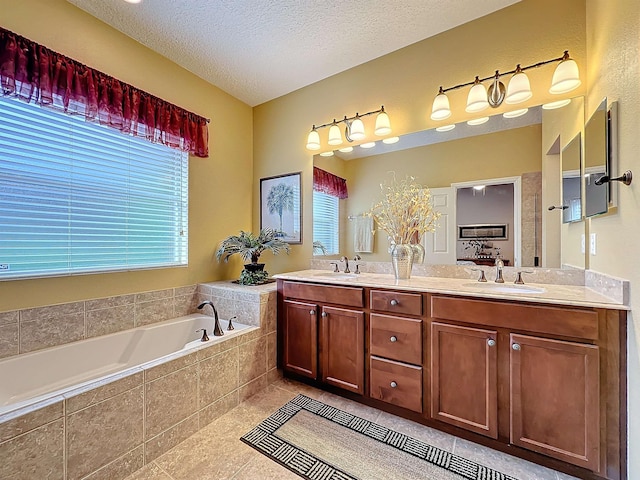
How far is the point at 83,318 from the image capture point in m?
1.98

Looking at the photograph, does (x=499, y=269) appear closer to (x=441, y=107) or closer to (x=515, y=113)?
(x=515, y=113)

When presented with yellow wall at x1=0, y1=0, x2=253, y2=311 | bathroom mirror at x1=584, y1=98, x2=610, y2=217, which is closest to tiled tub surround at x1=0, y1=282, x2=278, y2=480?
yellow wall at x1=0, y1=0, x2=253, y2=311

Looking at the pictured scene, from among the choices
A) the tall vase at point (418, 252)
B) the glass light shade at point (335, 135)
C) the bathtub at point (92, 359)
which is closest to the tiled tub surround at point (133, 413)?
the bathtub at point (92, 359)

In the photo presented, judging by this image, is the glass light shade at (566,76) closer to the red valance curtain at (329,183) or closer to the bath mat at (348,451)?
the red valance curtain at (329,183)

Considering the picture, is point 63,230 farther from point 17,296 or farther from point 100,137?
point 100,137

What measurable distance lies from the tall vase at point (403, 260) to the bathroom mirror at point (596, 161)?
3.47 ft

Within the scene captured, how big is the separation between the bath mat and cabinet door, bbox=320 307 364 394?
0.74 ft

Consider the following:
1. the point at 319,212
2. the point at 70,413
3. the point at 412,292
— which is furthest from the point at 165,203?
the point at 412,292

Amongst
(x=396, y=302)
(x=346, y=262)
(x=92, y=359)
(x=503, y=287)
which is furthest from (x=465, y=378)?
(x=92, y=359)

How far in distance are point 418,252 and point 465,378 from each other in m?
0.96

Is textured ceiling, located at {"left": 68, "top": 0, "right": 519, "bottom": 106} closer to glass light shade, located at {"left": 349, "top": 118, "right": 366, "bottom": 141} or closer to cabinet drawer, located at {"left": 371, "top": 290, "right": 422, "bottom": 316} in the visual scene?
glass light shade, located at {"left": 349, "top": 118, "right": 366, "bottom": 141}

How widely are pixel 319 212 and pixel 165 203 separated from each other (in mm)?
1453

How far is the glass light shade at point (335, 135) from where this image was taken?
2635 millimetres

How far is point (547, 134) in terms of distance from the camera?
1.88 m
